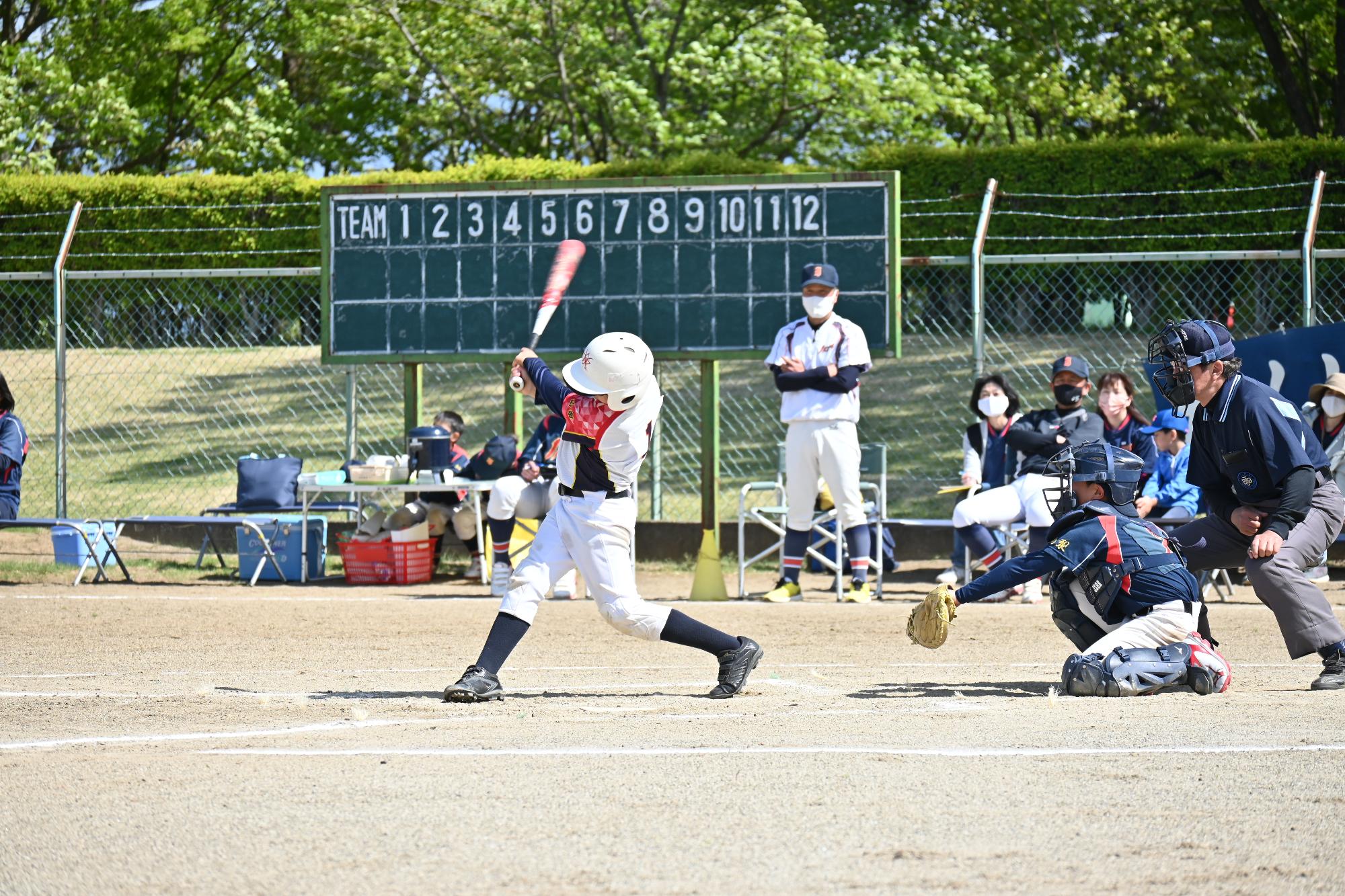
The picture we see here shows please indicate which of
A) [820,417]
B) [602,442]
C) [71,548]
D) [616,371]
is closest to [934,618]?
[602,442]

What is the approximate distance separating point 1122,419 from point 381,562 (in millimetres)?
5967

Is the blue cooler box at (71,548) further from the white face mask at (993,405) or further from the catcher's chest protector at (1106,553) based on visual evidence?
the catcher's chest protector at (1106,553)

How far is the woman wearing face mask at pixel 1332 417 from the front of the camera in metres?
10.5

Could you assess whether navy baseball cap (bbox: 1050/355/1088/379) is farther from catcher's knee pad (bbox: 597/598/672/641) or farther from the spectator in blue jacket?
catcher's knee pad (bbox: 597/598/672/641)

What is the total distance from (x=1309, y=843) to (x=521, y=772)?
2.41 meters

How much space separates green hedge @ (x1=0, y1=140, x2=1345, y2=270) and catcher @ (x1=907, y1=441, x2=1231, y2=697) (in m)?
9.76

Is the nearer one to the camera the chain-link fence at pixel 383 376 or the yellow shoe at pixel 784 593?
the yellow shoe at pixel 784 593

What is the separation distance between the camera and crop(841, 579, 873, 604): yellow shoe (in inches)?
427

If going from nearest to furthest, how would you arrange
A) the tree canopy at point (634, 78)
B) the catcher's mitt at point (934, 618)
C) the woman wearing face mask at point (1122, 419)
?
the catcher's mitt at point (934, 618)
the woman wearing face mask at point (1122, 419)
the tree canopy at point (634, 78)

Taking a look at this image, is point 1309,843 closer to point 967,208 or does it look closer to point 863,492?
point 863,492

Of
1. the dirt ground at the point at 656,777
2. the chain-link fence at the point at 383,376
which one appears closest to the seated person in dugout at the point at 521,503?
the dirt ground at the point at 656,777

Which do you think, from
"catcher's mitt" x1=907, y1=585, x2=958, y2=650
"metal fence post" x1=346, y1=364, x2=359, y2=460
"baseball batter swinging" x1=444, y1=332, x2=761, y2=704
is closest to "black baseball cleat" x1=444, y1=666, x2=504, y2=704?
"baseball batter swinging" x1=444, y1=332, x2=761, y2=704

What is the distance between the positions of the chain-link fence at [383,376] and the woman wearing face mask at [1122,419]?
4.72m

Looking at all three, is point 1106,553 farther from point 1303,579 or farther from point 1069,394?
point 1069,394
